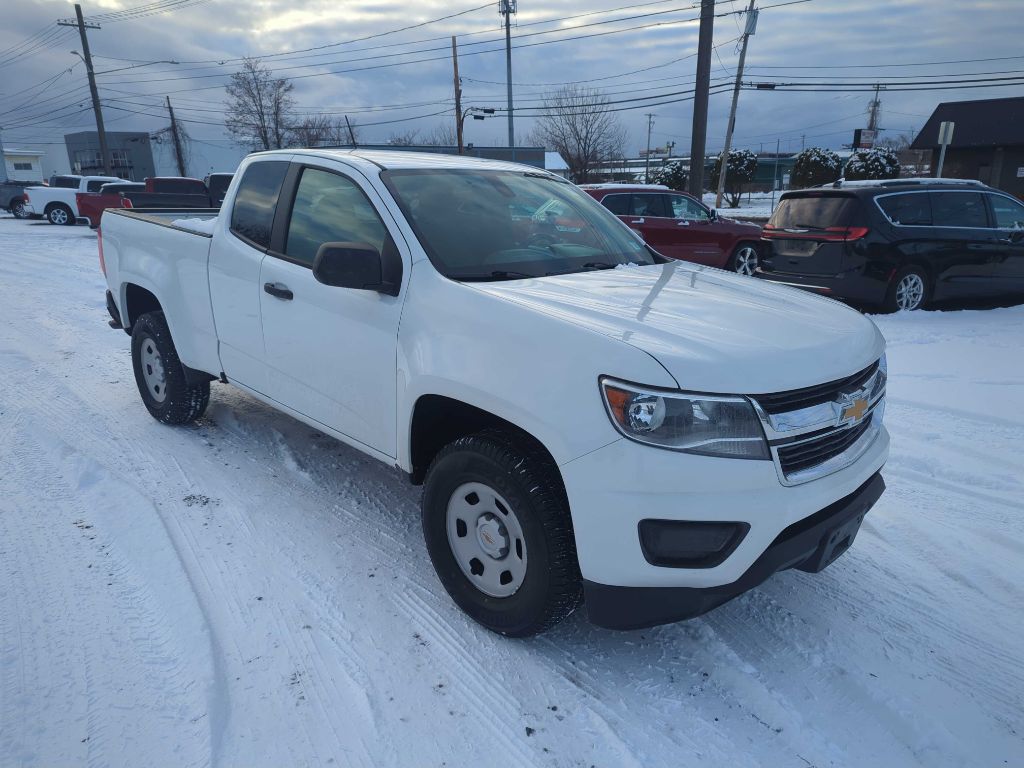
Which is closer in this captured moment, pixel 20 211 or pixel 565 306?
pixel 565 306

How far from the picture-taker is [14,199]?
27.8 metres

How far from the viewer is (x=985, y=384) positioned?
221 inches

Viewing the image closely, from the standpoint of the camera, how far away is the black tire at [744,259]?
12227mm

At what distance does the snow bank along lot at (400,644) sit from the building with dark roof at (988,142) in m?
35.1

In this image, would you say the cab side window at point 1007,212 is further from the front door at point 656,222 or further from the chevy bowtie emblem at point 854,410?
the chevy bowtie emblem at point 854,410

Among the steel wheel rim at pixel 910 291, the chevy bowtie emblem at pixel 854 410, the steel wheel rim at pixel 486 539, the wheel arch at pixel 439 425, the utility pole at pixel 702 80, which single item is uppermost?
the utility pole at pixel 702 80

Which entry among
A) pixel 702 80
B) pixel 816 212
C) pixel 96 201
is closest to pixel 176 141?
pixel 96 201

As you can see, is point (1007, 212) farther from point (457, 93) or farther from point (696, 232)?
point (457, 93)

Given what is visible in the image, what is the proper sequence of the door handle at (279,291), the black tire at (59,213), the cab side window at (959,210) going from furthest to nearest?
1. the black tire at (59,213)
2. the cab side window at (959,210)
3. the door handle at (279,291)

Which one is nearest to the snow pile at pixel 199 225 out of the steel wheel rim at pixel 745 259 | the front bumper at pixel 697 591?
the front bumper at pixel 697 591

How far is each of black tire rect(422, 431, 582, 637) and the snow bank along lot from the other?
0.17 metres

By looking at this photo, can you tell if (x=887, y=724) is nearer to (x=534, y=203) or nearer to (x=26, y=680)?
(x=534, y=203)

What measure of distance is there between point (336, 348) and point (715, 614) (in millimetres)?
2060

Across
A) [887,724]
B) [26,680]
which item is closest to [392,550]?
[26,680]
